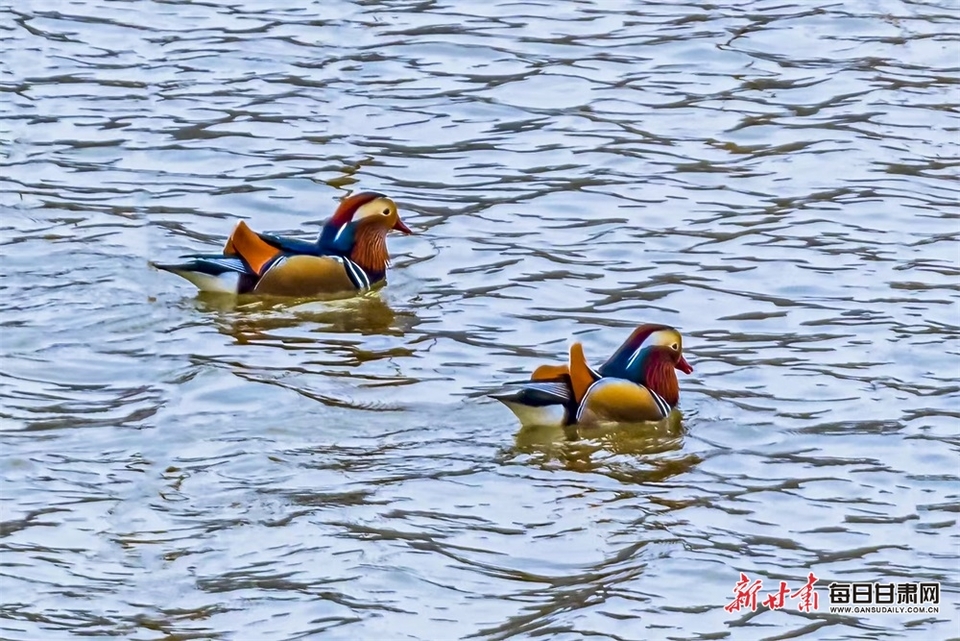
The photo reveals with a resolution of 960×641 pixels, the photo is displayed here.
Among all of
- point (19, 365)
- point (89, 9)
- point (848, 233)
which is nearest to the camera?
point (19, 365)

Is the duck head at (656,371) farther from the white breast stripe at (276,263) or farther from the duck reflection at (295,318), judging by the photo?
the white breast stripe at (276,263)

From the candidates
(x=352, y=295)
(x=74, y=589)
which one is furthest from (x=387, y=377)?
(x=74, y=589)

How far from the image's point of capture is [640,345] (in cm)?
938

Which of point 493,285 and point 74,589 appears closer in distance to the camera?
point 74,589

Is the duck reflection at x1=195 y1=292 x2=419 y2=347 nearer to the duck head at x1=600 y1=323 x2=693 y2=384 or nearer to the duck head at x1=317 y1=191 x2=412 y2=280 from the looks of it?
the duck head at x1=317 y1=191 x2=412 y2=280

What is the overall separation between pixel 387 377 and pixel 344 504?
185cm

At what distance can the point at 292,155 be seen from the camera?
44.2ft

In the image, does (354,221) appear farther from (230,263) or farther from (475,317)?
(475,317)

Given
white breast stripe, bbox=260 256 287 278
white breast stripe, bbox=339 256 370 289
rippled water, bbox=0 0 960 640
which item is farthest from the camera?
white breast stripe, bbox=339 256 370 289

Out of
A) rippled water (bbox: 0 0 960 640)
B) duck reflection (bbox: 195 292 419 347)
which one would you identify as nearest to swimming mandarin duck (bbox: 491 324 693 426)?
rippled water (bbox: 0 0 960 640)

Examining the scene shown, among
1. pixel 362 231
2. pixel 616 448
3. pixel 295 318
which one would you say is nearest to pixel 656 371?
pixel 616 448

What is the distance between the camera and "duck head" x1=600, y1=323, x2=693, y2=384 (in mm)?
9375

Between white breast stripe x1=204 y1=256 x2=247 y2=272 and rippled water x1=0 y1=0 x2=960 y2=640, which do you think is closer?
rippled water x1=0 y1=0 x2=960 y2=640

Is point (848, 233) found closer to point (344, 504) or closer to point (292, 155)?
point (292, 155)
